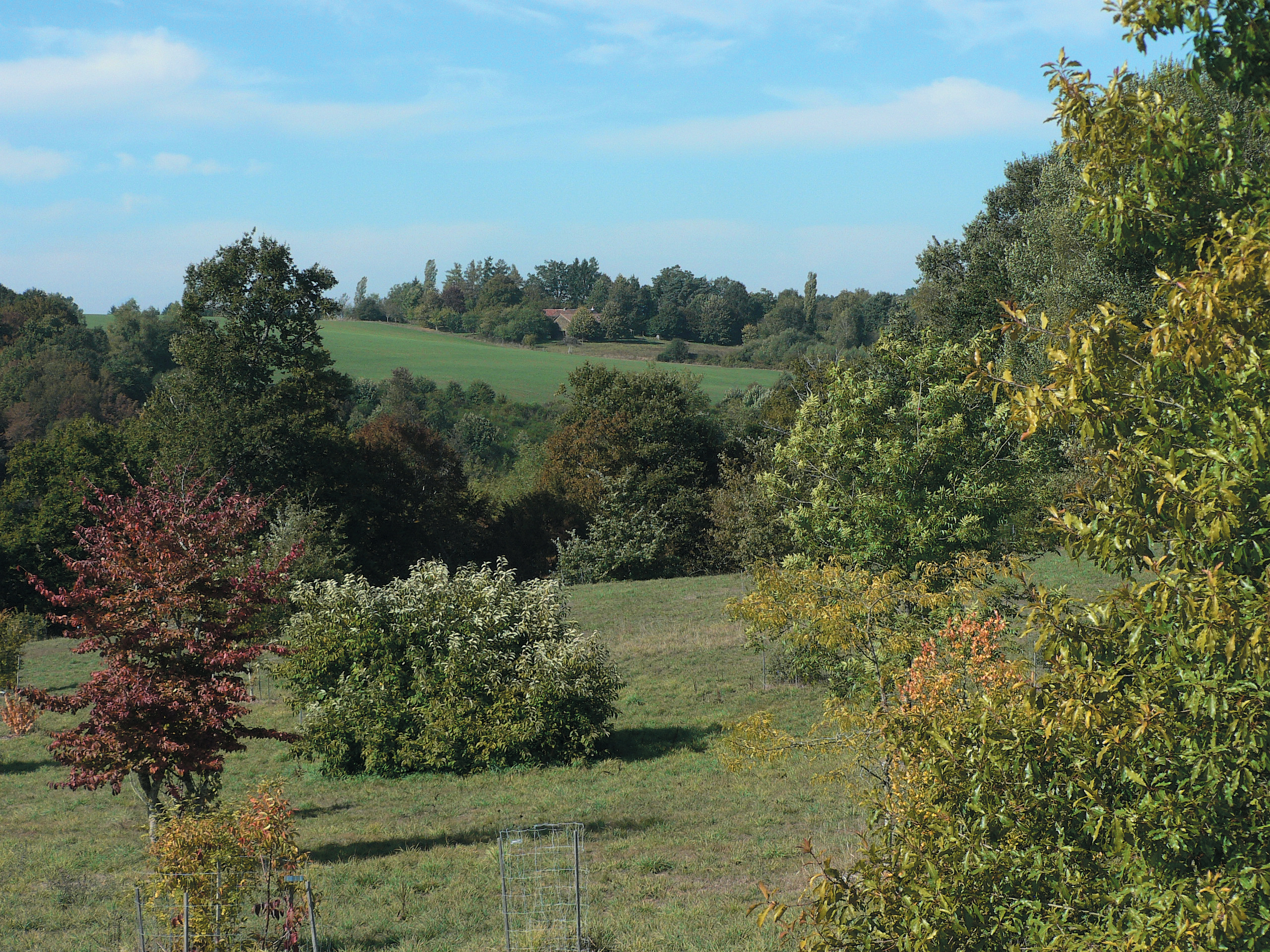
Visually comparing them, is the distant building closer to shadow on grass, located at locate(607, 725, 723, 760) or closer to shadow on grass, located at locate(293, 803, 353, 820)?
shadow on grass, located at locate(607, 725, 723, 760)

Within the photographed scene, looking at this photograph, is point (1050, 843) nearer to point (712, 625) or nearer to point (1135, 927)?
point (1135, 927)

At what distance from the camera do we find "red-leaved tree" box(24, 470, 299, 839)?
1145 centimetres

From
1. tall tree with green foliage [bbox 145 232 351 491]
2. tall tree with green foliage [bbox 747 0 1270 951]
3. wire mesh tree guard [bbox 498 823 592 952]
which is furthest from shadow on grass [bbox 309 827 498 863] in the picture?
tall tree with green foliage [bbox 145 232 351 491]

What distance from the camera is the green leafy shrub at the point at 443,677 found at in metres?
18.8

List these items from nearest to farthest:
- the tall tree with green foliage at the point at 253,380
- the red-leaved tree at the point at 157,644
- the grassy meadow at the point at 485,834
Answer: the grassy meadow at the point at 485,834
the red-leaved tree at the point at 157,644
the tall tree with green foliage at the point at 253,380

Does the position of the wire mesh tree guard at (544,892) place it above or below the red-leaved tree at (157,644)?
below

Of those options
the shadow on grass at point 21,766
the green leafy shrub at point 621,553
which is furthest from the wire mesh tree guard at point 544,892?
the green leafy shrub at point 621,553

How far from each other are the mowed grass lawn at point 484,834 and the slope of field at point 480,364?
66.0 metres

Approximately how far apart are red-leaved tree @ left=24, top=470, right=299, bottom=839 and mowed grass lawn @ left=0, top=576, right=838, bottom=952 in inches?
40.4

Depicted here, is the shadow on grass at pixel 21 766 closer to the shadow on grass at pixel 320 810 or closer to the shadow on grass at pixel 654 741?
the shadow on grass at pixel 320 810

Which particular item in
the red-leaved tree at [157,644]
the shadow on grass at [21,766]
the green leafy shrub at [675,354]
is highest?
the green leafy shrub at [675,354]

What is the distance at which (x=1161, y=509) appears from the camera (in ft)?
15.5

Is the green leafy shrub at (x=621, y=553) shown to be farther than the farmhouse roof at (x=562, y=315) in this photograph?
No

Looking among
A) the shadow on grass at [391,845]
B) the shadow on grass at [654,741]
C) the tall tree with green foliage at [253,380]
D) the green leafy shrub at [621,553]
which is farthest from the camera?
the green leafy shrub at [621,553]
